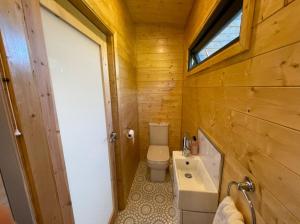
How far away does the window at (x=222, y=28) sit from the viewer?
914 millimetres

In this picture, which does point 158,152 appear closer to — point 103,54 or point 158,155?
point 158,155

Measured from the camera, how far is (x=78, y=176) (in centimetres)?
95

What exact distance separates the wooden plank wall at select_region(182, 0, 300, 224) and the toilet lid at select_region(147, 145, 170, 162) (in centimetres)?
138

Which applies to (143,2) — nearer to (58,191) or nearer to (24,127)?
(24,127)

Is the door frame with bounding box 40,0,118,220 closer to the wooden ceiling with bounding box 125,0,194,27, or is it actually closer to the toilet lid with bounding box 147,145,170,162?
the toilet lid with bounding box 147,145,170,162

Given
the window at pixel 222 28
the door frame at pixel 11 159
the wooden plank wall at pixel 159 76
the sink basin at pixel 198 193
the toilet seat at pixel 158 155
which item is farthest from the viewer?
the wooden plank wall at pixel 159 76

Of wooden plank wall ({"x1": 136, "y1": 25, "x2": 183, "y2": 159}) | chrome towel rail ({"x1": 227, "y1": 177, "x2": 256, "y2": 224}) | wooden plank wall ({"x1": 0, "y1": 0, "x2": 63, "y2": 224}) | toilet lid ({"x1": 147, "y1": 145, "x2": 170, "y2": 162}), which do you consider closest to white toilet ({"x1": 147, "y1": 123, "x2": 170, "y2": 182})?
toilet lid ({"x1": 147, "y1": 145, "x2": 170, "y2": 162})

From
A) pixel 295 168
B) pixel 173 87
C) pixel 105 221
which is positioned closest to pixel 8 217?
pixel 295 168

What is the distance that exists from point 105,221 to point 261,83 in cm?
176

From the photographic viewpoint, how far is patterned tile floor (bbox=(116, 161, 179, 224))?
5.38 ft

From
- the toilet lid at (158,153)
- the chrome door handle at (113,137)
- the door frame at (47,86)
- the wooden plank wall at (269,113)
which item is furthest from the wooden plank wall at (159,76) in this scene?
the wooden plank wall at (269,113)

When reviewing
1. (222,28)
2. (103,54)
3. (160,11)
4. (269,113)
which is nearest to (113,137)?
(103,54)

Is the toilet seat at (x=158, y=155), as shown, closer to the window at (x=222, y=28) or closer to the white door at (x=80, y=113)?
the white door at (x=80, y=113)

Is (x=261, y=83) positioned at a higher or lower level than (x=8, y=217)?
higher
